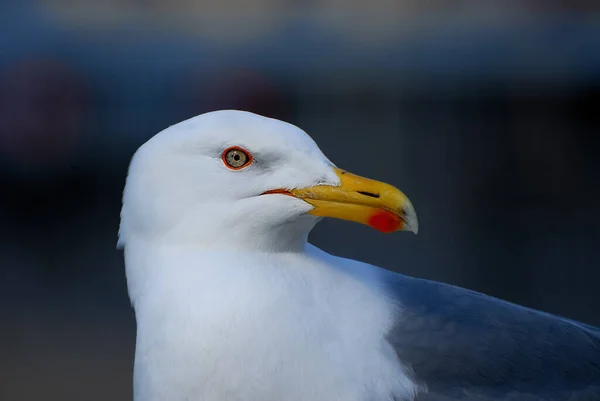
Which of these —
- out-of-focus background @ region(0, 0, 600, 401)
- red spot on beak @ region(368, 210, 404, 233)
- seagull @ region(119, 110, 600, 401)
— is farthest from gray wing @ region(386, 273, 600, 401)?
out-of-focus background @ region(0, 0, 600, 401)

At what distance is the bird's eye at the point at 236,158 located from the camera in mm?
1424

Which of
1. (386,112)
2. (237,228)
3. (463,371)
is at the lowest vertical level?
(386,112)

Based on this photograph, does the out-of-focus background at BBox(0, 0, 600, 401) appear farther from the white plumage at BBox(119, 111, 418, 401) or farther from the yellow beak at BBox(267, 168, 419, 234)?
the yellow beak at BBox(267, 168, 419, 234)

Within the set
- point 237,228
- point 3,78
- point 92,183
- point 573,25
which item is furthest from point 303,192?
point 573,25

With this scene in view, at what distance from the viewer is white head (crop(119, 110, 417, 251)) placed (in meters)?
1.40

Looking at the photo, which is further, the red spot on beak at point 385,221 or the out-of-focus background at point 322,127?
the out-of-focus background at point 322,127

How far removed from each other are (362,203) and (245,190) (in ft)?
0.60

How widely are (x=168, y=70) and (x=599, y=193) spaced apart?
5.03m

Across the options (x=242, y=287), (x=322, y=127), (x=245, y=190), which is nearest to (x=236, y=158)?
(x=245, y=190)

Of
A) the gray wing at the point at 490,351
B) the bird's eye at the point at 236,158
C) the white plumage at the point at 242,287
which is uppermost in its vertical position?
the bird's eye at the point at 236,158

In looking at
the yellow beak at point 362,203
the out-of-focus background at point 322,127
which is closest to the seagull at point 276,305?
the yellow beak at point 362,203

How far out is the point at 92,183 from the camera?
19.9 feet

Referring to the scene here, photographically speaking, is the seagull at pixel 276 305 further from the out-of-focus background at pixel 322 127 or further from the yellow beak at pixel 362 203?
the out-of-focus background at pixel 322 127

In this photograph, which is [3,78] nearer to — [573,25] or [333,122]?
[333,122]
